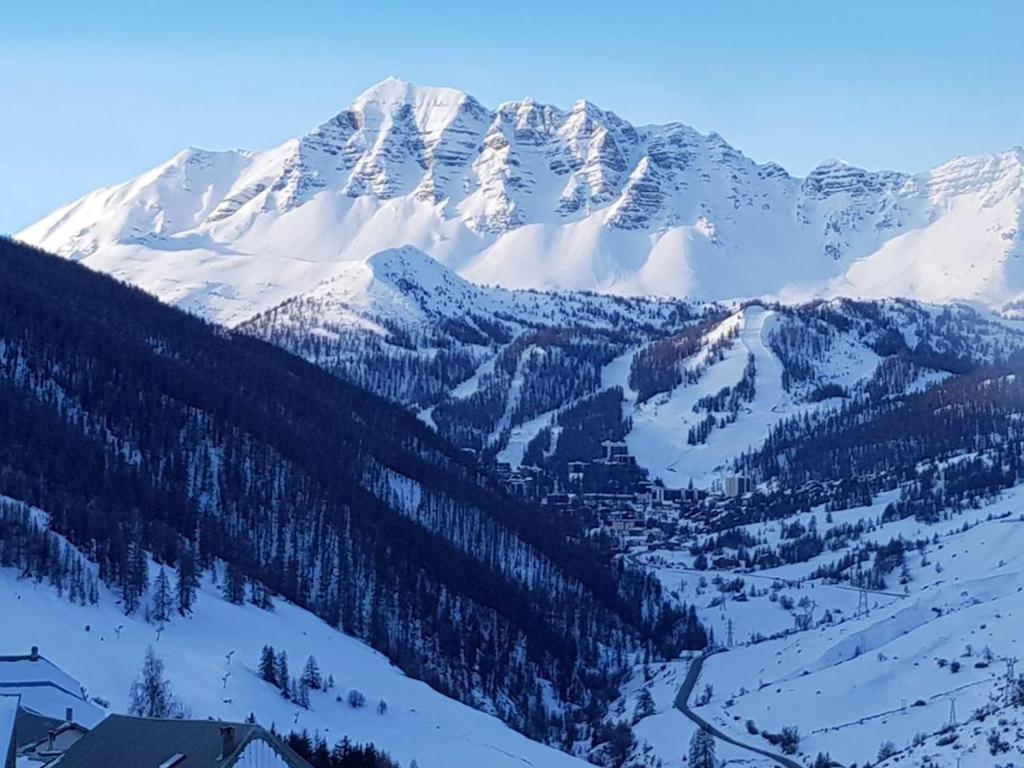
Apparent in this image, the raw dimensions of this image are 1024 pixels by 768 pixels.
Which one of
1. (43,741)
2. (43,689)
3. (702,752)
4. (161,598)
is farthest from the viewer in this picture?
(161,598)

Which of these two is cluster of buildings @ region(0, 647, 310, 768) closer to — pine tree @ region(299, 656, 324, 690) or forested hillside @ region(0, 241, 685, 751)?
pine tree @ region(299, 656, 324, 690)

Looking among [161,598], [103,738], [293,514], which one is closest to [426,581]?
[293,514]

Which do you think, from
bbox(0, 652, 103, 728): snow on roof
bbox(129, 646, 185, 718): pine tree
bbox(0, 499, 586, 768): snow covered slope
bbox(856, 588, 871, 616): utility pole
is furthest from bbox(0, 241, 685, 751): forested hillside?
bbox(0, 652, 103, 728): snow on roof

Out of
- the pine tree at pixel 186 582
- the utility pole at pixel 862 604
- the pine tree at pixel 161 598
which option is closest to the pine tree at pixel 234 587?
the pine tree at pixel 186 582

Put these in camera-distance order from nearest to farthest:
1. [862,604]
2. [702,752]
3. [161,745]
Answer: [161,745] → [702,752] → [862,604]

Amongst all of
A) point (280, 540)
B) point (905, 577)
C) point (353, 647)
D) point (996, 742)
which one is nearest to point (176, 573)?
point (353, 647)

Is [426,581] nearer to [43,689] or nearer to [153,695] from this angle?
[153,695]

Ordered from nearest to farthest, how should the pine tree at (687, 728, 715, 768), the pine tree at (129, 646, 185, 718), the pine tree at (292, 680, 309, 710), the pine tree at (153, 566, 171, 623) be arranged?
the pine tree at (129, 646, 185, 718)
the pine tree at (292, 680, 309, 710)
the pine tree at (687, 728, 715, 768)
the pine tree at (153, 566, 171, 623)
